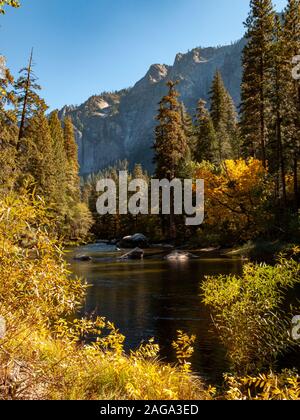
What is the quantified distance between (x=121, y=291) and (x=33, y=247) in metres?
14.8

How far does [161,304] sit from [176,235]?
35111mm

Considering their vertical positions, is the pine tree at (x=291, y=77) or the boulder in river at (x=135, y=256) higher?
the pine tree at (x=291, y=77)

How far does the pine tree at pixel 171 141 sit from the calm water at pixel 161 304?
73.7 ft

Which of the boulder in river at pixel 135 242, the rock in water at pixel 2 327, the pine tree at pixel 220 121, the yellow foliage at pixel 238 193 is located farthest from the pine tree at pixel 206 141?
the rock in water at pixel 2 327

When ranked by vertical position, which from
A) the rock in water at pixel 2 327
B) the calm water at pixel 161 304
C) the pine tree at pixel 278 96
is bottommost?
the calm water at pixel 161 304

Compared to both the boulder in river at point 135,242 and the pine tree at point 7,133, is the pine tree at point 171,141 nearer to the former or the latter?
the boulder in river at point 135,242

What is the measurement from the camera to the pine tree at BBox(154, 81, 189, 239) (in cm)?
4862

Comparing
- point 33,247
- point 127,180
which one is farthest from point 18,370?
point 127,180

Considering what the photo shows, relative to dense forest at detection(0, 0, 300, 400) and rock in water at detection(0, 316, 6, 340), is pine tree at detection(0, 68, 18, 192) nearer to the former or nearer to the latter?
dense forest at detection(0, 0, 300, 400)

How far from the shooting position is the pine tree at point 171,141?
4862 cm

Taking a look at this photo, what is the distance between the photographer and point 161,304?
16469 millimetres

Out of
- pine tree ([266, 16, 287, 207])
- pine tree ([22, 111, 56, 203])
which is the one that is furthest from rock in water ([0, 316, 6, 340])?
pine tree ([266, 16, 287, 207])

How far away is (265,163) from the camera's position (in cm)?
3422

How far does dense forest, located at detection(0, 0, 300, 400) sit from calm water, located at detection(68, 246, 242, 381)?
0.50 m
